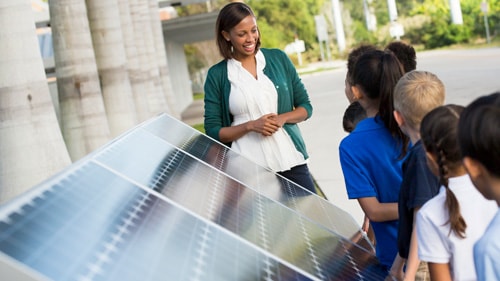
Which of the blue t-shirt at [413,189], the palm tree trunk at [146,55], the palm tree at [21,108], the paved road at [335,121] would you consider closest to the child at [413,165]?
the blue t-shirt at [413,189]

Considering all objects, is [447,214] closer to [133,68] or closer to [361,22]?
[133,68]

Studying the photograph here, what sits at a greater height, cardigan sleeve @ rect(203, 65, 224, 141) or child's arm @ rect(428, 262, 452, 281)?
cardigan sleeve @ rect(203, 65, 224, 141)

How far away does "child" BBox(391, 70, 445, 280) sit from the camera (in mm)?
3387

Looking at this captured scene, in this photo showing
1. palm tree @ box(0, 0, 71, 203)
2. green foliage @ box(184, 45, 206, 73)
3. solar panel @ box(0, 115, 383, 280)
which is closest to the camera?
solar panel @ box(0, 115, 383, 280)

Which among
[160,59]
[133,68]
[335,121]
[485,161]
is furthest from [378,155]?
[160,59]

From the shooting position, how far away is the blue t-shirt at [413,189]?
11.1 ft

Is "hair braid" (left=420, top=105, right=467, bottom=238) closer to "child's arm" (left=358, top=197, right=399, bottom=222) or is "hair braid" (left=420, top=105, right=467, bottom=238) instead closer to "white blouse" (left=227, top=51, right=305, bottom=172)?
"child's arm" (left=358, top=197, right=399, bottom=222)

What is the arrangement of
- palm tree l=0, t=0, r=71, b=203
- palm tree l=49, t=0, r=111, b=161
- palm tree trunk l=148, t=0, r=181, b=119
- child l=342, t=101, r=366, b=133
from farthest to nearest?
palm tree trunk l=148, t=0, r=181, b=119, palm tree l=49, t=0, r=111, b=161, palm tree l=0, t=0, r=71, b=203, child l=342, t=101, r=366, b=133

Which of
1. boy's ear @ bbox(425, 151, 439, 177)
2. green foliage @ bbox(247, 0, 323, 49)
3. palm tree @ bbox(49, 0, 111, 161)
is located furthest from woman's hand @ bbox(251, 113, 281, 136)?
green foliage @ bbox(247, 0, 323, 49)

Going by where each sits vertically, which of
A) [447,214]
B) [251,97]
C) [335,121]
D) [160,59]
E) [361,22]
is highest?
[361,22]

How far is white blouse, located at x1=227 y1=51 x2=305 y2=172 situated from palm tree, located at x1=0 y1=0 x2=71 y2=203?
5.86 m

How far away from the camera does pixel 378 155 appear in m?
3.93

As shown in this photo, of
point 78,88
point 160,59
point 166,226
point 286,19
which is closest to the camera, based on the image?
point 166,226

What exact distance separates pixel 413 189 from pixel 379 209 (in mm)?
522
